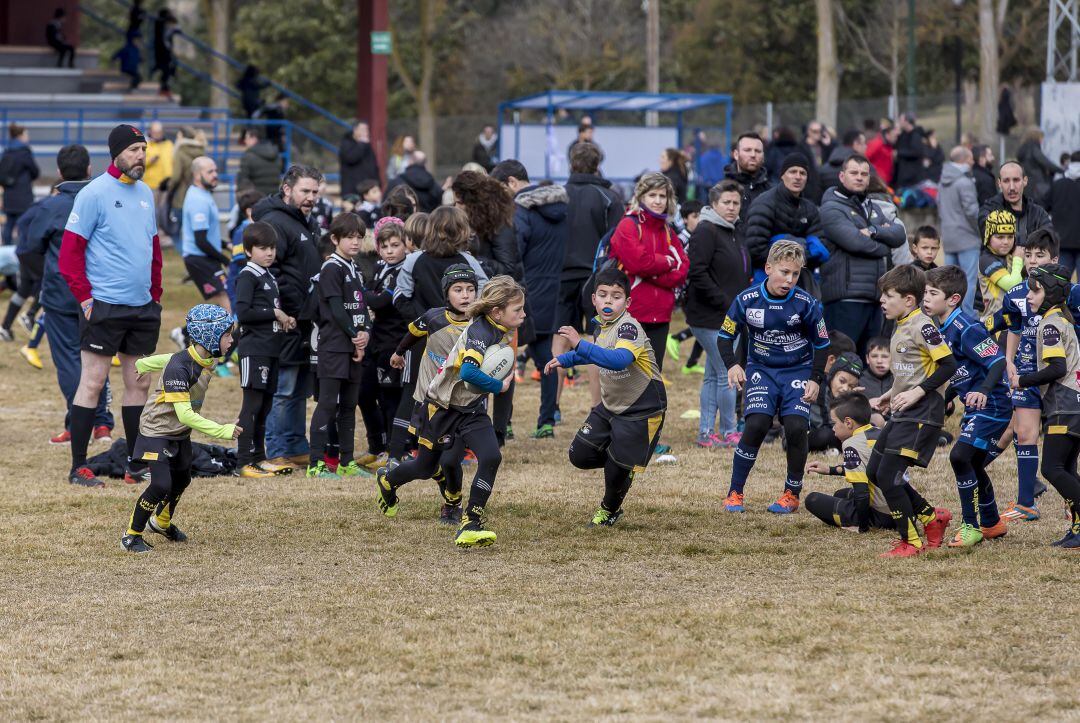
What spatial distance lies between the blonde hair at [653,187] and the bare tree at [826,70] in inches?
1158

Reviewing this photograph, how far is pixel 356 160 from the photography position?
21.4 m

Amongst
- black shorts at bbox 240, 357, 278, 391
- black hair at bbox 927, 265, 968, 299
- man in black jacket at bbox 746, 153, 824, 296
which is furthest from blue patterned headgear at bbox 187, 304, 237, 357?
man in black jacket at bbox 746, 153, 824, 296

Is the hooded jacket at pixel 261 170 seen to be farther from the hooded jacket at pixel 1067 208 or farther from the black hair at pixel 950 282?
the black hair at pixel 950 282

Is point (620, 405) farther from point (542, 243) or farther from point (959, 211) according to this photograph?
point (959, 211)

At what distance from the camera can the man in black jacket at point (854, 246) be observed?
10.7m

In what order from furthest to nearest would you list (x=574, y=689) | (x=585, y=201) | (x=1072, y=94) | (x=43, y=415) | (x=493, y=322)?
(x=1072, y=94) < (x=43, y=415) < (x=585, y=201) < (x=493, y=322) < (x=574, y=689)

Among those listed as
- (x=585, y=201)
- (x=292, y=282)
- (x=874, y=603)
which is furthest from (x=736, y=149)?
(x=874, y=603)

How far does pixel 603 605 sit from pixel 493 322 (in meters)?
1.80

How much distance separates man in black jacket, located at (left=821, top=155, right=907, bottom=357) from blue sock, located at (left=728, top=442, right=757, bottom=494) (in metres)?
2.58

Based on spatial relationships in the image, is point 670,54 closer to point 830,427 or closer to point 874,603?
point 830,427

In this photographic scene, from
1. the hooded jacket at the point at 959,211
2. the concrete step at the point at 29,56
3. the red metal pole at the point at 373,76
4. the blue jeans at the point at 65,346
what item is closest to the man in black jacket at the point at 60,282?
the blue jeans at the point at 65,346

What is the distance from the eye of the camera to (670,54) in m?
59.9

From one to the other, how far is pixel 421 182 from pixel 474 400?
10998 millimetres

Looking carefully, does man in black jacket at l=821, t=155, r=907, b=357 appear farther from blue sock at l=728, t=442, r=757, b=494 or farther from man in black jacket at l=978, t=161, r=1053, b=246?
blue sock at l=728, t=442, r=757, b=494
